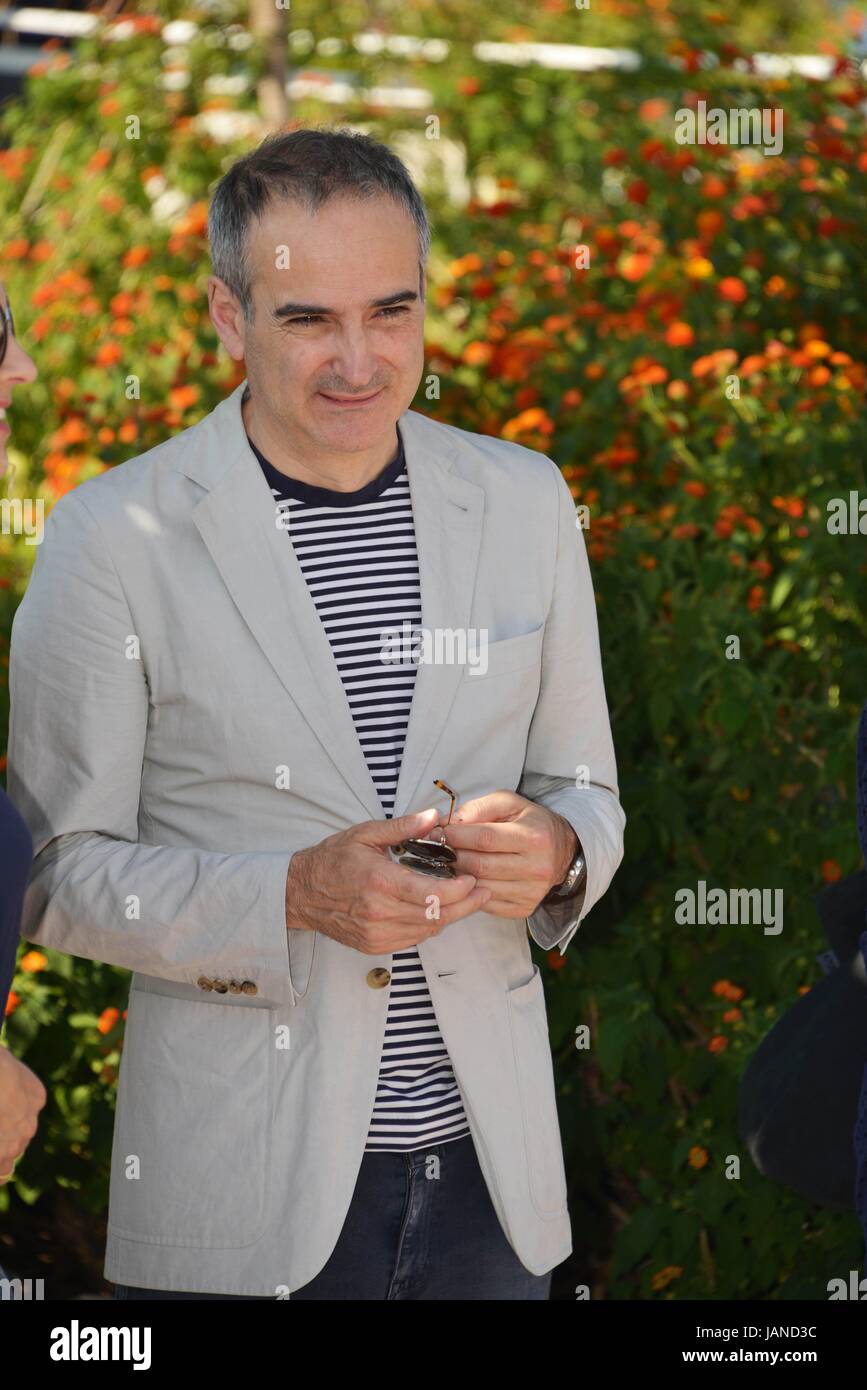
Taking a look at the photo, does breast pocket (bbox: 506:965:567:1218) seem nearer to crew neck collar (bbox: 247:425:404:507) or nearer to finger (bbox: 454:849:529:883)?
finger (bbox: 454:849:529:883)

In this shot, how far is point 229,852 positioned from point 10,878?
0.39m

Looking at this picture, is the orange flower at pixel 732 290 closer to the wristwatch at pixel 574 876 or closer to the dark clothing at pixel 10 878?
the wristwatch at pixel 574 876

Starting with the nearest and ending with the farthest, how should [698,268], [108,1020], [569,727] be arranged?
[569,727] → [108,1020] → [698,268]

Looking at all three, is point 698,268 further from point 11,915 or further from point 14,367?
point 11,915

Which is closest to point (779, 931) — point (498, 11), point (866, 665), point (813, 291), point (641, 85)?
point (866, 665)

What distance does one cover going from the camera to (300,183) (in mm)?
2076

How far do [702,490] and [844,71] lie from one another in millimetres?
2012

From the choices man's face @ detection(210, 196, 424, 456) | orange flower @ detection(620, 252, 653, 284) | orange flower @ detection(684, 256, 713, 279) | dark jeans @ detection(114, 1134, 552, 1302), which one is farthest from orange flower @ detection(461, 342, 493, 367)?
dark jeans @ detection(114, 1134, 552, 1302)

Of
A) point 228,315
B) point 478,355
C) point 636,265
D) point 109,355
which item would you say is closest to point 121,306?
point 109,355

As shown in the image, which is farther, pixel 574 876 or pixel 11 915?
pixel 574 876

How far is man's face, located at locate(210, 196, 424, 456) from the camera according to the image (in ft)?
6.75

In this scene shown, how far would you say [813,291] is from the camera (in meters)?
4.62

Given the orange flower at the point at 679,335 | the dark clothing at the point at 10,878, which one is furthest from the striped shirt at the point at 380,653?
the orange flower at the point at 679,335

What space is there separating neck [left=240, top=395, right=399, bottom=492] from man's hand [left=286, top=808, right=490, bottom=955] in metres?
0.47
